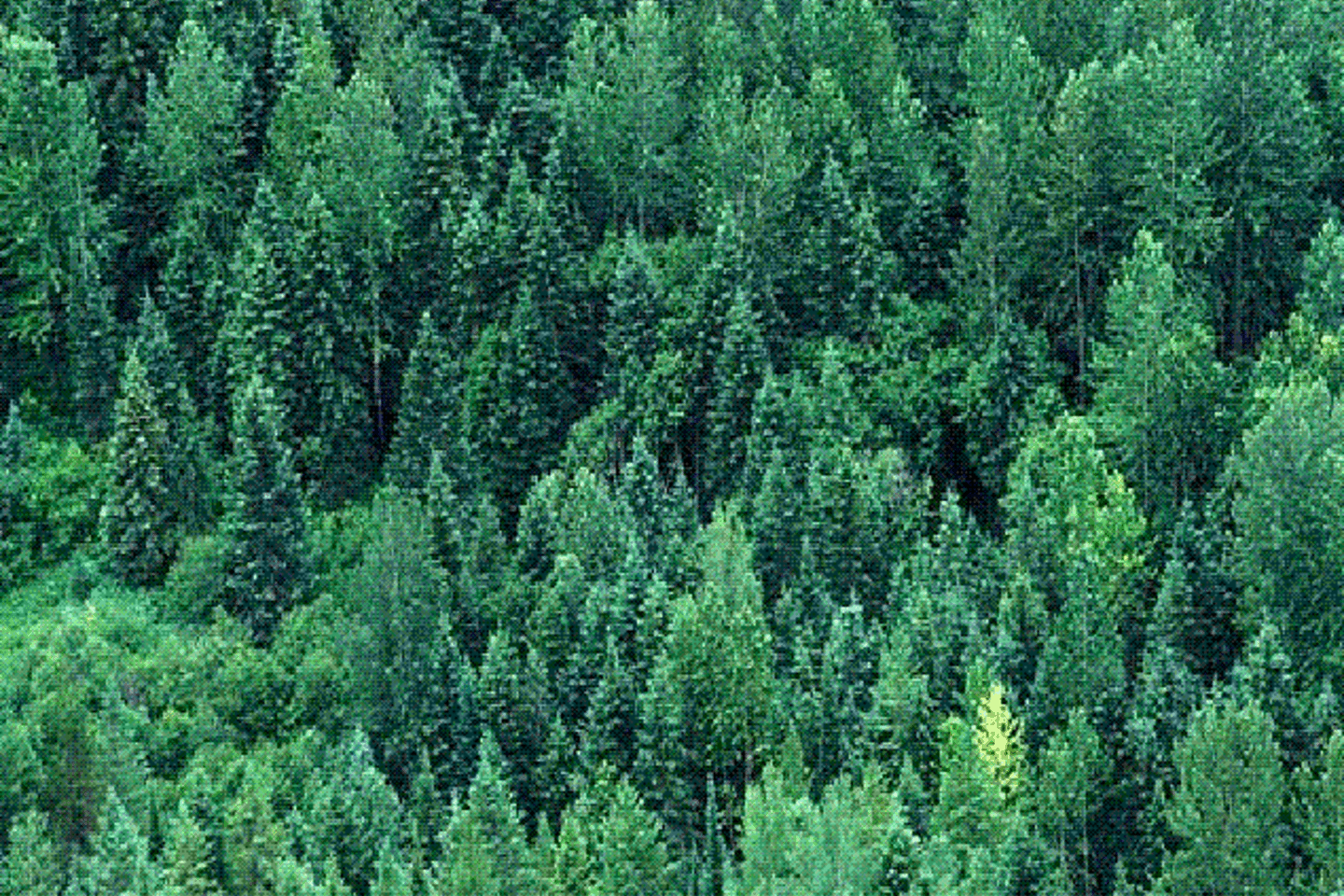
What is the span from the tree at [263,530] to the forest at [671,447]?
9.5 inches

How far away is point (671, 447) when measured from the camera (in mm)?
155500

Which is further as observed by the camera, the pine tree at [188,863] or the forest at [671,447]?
the forest at [671,447]

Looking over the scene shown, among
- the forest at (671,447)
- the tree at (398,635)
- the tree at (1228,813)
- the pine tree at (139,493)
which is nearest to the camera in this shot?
the tree at (1228,813)

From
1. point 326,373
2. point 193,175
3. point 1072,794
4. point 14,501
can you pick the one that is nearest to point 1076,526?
point 1072,794

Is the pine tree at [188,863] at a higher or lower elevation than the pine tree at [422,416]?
lower

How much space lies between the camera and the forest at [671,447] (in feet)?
419

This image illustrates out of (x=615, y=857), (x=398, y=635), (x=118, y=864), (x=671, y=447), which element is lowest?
(x=118, y=864)

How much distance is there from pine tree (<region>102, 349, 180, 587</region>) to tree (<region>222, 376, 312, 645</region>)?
13.9 ft

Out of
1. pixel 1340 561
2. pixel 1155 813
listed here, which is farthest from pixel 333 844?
pixel 1340 561

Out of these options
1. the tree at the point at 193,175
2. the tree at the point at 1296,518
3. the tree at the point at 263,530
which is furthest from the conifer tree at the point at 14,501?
the tree at the point at 1296,518

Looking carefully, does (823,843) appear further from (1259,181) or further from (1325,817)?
(1259,181)

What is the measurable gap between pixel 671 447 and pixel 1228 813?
130ft

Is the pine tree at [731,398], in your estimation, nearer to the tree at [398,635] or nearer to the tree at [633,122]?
the tree at [633,122]

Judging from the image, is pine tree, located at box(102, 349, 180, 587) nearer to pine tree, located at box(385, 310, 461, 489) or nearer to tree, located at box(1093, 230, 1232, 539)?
pine tree, located at box(385, 310, 461, 489)
